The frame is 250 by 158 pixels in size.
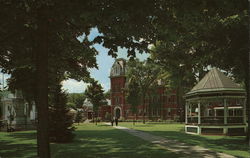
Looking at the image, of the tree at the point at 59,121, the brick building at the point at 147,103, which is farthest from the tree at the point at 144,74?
the tree at the point at 59,121

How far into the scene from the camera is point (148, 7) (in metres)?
7.26

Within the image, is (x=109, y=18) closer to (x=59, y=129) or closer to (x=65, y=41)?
(x=65, y=41)

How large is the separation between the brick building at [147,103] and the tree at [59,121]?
52.0 metres

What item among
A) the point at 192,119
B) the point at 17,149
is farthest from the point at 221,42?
the point at 17,149

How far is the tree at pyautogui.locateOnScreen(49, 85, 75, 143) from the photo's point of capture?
Result: 19.9m

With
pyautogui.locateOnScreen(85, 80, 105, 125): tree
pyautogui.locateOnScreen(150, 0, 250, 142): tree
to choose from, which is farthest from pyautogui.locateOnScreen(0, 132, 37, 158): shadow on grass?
pyautogui.locateOnScreen(85, 80, 105, 125): tree

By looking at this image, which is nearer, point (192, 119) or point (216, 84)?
point (216, 84)

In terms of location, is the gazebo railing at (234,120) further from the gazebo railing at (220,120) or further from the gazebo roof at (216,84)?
the gazebo roof at (216,84)

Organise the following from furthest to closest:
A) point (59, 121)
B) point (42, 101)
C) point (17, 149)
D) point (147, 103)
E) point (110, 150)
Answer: point (147, 103), point (59, 121), point (17, 149), point (110, 150), point (42, 101)

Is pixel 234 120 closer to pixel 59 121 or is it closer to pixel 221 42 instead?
pixel 221 42

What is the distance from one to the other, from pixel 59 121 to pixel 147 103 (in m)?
65.0

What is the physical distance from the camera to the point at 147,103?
275 ft

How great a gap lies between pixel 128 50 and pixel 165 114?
71684 millimetres

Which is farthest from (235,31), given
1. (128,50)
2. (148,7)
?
(148,7)
